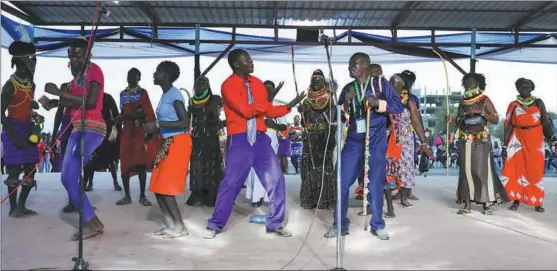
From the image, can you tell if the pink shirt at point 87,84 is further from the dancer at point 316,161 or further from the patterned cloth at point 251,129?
the dancer at point 316,161

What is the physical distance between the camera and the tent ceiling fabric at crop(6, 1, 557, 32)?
9.06 meters

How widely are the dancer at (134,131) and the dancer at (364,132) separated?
2574 millimetres

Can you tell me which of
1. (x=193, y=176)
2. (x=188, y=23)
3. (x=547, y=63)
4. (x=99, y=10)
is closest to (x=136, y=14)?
(x=188, y=23)

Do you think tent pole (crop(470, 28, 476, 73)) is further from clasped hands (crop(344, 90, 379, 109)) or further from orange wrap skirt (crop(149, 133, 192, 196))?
orange wrap skirt (crop(149, 133, 192, 196))

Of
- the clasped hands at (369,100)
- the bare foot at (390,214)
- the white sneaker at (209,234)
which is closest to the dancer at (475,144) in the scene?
the bare foot at (390,214)

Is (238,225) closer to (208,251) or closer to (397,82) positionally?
(208,251)

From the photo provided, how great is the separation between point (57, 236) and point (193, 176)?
2.16 meters

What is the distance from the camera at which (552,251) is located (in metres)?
4.25

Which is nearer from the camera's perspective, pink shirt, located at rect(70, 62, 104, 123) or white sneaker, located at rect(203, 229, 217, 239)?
pink shirt, located at rect(70, 62, 104, 123)

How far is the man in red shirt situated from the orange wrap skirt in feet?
1.19

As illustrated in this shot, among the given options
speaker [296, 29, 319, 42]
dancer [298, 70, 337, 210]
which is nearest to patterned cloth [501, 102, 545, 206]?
dancer [298, 70, 337, 210]

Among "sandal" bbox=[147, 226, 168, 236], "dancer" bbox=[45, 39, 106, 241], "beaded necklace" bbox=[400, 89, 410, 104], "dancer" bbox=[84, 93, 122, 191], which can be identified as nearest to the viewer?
"dancer" bbox=[45, 39, 106, 241]

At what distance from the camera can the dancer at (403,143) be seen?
19.9ft

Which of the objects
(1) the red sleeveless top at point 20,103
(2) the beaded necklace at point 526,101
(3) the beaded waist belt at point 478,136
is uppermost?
(2) the beaded necklace at point 526,101
